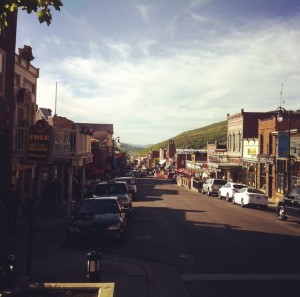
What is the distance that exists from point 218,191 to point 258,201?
1218 centimetres

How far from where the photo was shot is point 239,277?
10797 mm

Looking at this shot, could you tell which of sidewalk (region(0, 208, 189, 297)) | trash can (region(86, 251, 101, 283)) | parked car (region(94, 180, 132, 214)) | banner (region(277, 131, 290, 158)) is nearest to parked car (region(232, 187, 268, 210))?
banner (region(277, 131, 290, 158))

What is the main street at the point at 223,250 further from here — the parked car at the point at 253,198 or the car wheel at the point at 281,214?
the parked car at the point at 253,198

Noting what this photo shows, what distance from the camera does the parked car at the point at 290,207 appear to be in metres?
21.5

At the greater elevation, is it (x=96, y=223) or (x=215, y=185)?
(x=96, y=223)

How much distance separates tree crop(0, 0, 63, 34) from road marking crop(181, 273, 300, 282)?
261 inches

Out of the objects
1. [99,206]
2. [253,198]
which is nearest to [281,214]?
[253,198]

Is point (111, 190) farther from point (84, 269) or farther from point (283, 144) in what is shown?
point (283, 144)

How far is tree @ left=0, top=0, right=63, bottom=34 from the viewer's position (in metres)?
6.55

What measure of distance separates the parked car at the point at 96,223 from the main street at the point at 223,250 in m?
0.56

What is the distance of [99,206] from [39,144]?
903 centimetres

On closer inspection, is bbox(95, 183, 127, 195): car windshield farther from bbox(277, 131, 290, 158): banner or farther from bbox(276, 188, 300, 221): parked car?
bbox(277, 131, 290, 158): banner

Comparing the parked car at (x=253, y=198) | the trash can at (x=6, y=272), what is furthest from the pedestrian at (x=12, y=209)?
the parked car at (x=253, y=198)

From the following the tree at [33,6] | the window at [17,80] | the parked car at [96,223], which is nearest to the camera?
the tree at [33,6]
